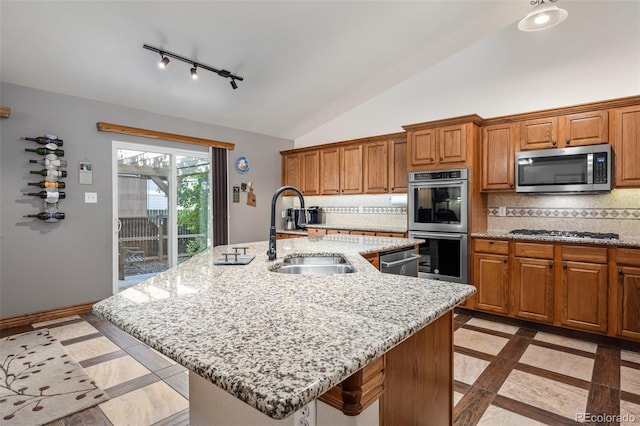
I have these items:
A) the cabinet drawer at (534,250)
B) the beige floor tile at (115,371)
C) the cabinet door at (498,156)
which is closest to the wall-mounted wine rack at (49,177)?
the beige floor tile at (115,371)

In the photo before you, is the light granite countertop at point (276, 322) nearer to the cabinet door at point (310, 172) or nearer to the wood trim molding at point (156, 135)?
the wood trim molding at point (156, 135)

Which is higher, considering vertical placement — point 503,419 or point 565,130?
point 565,130

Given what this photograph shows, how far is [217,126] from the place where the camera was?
498 centimetres

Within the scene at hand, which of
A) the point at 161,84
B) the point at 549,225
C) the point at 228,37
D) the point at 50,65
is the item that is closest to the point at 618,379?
the point at 549,225

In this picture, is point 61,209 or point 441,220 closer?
point 61,209

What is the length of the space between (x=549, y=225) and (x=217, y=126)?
451cm

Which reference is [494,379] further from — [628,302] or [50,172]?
[50,172]

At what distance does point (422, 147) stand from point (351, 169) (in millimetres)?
1278

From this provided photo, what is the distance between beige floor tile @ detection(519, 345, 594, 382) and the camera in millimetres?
2473

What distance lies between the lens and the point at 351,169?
16.7 feet

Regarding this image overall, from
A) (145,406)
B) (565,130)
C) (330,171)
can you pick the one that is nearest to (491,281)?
(565,130)

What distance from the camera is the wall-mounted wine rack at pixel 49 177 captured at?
3.42 meters

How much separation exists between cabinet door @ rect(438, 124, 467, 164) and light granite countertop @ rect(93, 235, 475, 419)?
2.71 m

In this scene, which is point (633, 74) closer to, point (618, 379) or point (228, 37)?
point (618, 379)
